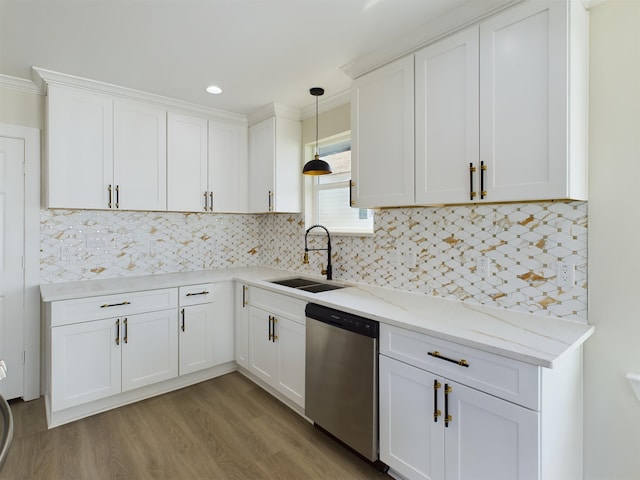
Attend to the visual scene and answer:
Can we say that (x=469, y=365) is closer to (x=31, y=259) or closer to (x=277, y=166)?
(x=277, y=166)

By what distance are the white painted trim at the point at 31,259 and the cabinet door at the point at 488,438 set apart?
3055 millimetres

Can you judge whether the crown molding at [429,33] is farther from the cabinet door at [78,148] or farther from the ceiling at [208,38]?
the cabinet door at [78,148]

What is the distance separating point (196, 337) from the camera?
3029 millimetres

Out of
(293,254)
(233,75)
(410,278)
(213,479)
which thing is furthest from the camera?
(293,254)

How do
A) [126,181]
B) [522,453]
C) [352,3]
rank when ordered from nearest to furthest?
[522,453], [352,3], [126,181]

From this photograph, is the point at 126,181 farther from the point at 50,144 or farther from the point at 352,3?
the point at 352,3

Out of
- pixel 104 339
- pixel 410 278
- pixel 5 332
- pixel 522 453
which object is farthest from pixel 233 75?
pixel 522 453

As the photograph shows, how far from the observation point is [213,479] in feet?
6.27

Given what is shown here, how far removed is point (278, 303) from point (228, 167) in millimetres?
1598

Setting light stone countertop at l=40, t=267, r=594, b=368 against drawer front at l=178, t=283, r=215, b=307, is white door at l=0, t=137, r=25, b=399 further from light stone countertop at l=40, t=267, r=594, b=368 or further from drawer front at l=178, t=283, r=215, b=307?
drawer front at l=178, t=283, r=215, b=307

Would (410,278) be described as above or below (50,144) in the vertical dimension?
below

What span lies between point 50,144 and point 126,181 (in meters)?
0.54

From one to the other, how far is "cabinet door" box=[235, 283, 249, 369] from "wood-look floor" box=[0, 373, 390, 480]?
0.42 m

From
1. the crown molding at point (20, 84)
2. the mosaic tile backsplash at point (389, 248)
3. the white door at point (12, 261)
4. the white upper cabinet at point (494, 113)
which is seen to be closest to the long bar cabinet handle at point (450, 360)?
the mosaic tile backsplash at point (389, 248)
